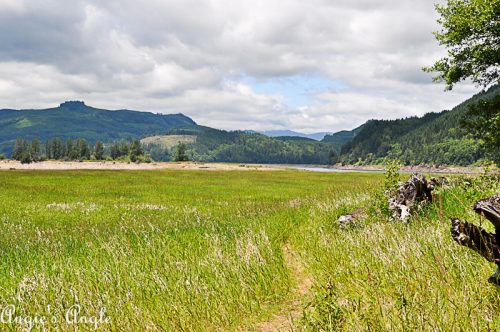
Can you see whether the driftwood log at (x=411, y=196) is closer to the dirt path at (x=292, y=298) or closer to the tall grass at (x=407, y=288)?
the tall grass at (x=407, y=288)

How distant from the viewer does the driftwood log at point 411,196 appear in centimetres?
1111

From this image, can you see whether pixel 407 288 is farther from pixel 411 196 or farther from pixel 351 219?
pixel 411 196

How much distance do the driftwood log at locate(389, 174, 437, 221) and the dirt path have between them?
4051 millimetres

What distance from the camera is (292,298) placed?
21.7 ft

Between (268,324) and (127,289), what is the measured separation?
2838 mm

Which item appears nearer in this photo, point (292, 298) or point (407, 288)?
point (407, 288)

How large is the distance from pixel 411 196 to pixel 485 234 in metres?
7.50

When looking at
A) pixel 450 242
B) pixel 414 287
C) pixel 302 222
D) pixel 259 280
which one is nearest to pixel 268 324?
pixel 259 280

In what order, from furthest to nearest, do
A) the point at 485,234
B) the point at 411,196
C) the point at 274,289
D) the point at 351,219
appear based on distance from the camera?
the point at 351,219, the point at 411,196, the point at 274,289, the point at 485,234

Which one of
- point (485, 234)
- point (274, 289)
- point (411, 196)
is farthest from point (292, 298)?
point (411, 196)

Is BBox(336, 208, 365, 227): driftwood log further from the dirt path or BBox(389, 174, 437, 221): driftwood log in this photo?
the dirt path

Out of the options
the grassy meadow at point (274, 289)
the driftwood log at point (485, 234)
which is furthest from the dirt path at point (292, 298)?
the driftwood log at point (485, 234)

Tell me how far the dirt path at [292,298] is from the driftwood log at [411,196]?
159 inches

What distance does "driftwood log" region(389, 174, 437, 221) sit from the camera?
11109 mm
